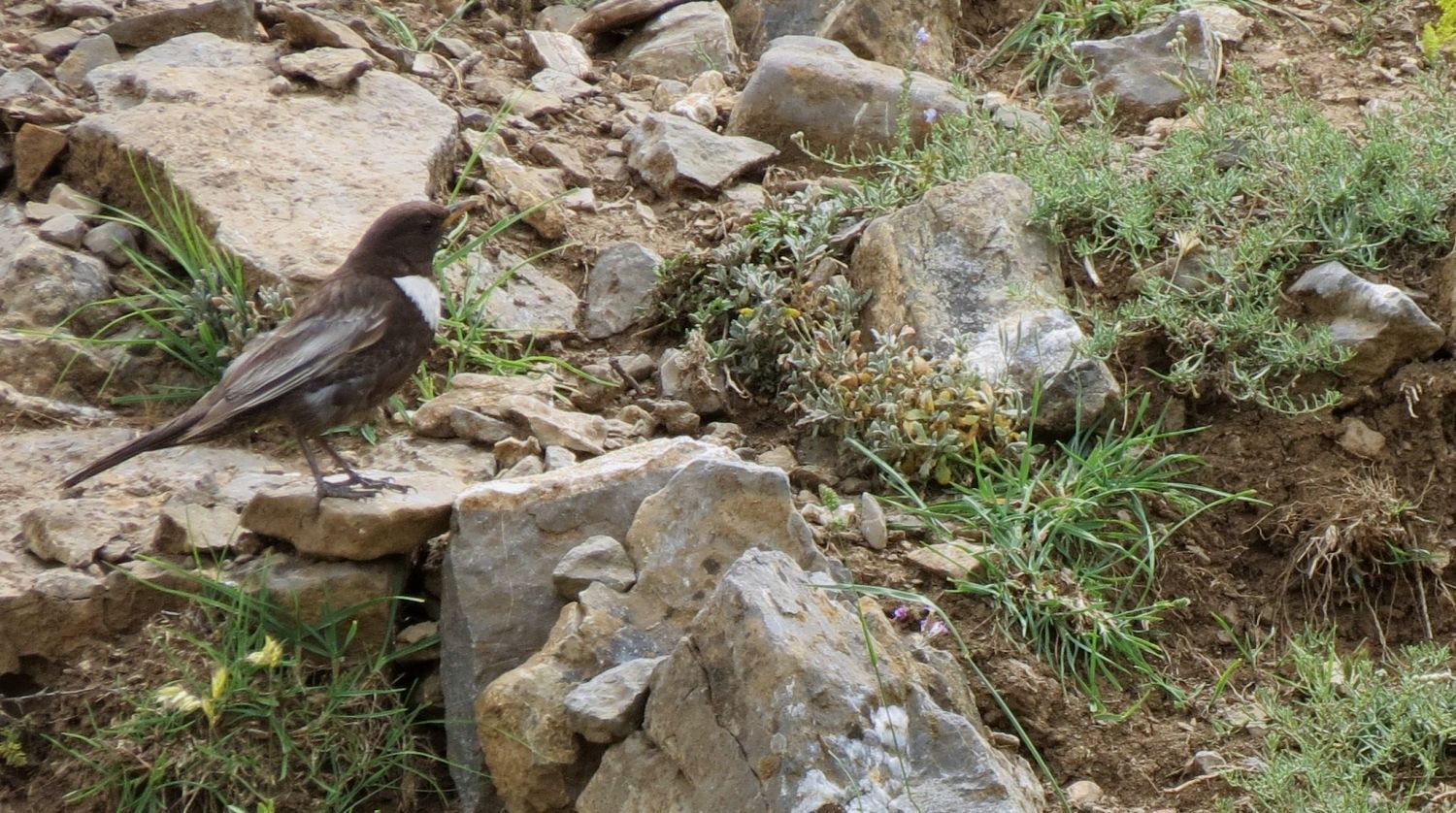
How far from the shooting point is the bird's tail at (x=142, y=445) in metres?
4.38

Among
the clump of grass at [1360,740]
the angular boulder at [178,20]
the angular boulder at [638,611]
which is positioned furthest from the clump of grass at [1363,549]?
the angular boulder at [178,20]

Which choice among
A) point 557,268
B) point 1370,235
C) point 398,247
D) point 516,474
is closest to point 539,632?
point 516,474

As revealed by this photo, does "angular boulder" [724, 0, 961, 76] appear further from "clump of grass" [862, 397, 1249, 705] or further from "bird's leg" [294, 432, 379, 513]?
"bird's leg" [294, 432, 379, 513]

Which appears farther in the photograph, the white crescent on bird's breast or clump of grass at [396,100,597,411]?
clump of grass at [396,100,597,411]

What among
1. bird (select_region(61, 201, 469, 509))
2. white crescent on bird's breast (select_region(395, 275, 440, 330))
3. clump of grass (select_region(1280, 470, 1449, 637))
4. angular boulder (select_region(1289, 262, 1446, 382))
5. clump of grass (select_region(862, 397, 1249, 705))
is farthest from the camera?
white crescent on bird's breast (select_region(395, 275, 440, 330))

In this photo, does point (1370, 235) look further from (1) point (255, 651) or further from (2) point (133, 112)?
(2) point (133, 112)

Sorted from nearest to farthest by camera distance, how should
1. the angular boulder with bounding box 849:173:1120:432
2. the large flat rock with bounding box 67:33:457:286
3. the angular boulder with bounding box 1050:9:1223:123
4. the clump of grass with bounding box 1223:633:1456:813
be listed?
the clump of grass with bounding box 1223:633:1456:813, the angular boulder with bounding box 849:173:1120:432, the large flat rock with bounding box 67:33:457:286, the angular boulder with bounding box 1050:9:1223:123

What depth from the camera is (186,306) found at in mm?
5352

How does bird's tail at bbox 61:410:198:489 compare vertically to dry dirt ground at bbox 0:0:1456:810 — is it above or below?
above

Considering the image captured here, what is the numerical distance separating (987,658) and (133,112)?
3933mm

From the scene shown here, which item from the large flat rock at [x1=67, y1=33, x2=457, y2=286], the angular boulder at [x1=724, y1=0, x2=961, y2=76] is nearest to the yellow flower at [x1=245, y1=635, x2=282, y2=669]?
the large flat rock at [x1=67, y1=33, x2=457, y2=286]

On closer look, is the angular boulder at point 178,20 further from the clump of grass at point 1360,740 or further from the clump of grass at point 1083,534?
the clump of grass at point 1360,740

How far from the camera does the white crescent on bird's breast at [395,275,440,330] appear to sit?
502cm

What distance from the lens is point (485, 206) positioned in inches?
245
